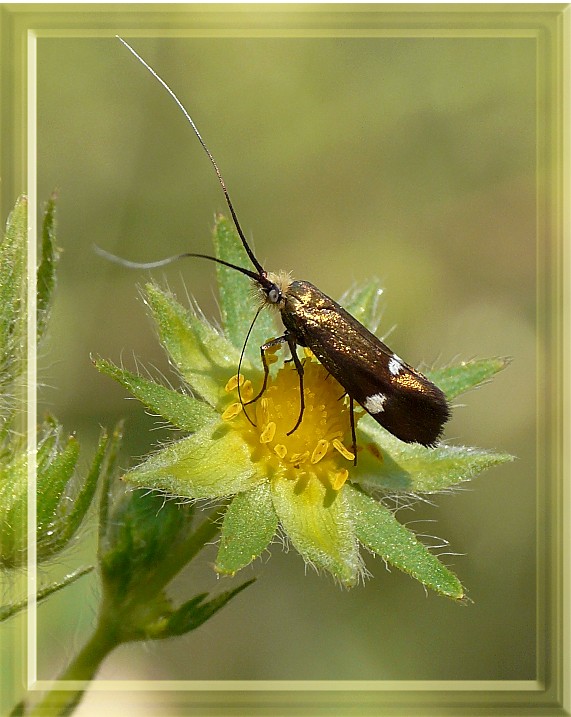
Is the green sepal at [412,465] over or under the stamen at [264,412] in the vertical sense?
under

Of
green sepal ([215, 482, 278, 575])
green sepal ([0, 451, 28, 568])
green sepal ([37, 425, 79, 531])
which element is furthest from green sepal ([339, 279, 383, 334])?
green sepal ([0, 451, 28, 568])

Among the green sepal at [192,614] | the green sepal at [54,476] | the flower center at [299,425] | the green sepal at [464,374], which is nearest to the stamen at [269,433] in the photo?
the flower center at [299,425]

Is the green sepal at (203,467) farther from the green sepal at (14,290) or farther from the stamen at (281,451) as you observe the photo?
the green sepal at (14,290)

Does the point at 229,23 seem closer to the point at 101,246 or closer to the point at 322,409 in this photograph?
the point at 101,246

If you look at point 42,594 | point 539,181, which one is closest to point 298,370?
point 42,594

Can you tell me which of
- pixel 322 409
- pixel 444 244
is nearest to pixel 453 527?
pixel 444 244

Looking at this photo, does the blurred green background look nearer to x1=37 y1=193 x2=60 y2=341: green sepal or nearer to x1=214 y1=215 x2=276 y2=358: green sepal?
x1=214 y1=215 x2=276 y2=358: green sepal

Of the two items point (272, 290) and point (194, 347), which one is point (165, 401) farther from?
point (272, 290)
